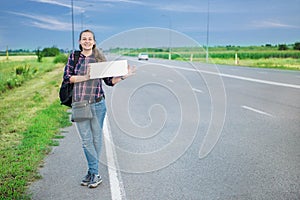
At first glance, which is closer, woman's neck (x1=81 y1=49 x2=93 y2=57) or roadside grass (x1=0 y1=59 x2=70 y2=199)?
woman's neck (x1=81 y1=49 x2=93 y2=57)

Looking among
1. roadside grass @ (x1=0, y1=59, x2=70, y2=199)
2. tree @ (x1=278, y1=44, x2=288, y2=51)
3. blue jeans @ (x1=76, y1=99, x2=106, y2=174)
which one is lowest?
roadside grass @ (x1=0, y1=59, x2=70, y2=199)

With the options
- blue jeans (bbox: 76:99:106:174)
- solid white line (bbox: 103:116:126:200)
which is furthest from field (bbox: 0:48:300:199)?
solid white line (bbox: 103:116:126:200)

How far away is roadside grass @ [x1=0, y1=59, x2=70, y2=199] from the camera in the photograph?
17.7 ft

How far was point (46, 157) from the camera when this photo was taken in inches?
267

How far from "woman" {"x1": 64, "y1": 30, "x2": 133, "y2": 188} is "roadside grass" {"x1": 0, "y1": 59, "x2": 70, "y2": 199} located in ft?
2.94

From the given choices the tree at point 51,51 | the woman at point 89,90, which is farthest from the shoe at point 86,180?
the tree at point 51,51

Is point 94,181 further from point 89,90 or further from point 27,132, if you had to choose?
point 27,132

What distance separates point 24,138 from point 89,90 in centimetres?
383

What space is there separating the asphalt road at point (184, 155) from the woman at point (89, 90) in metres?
0.36

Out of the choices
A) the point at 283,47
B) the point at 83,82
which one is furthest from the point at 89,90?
the point at 283,47

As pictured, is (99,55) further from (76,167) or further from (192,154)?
(192,154)

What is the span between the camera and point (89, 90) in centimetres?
503

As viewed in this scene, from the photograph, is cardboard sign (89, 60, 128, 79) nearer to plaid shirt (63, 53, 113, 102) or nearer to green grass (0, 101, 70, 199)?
plaid shirt (63, 53, 113, 102)

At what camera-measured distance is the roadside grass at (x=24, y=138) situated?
5.39 meters
